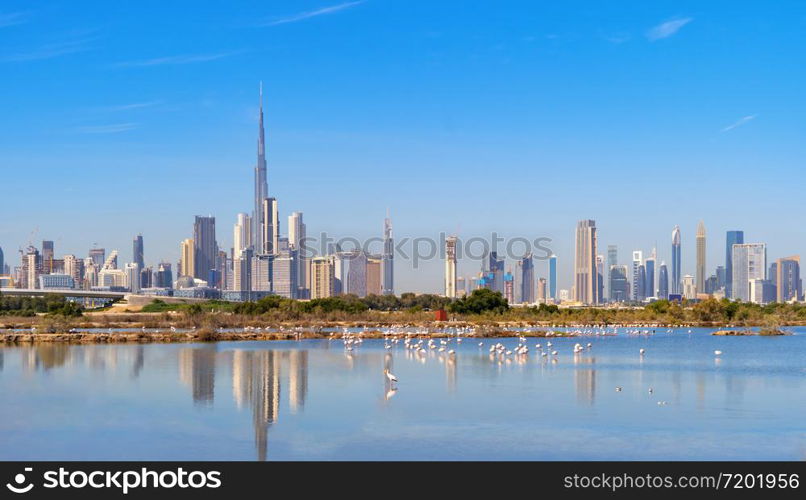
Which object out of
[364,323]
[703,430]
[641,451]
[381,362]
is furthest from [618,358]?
[364,323]

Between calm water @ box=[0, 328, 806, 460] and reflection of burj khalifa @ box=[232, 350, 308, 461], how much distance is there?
0.07 m

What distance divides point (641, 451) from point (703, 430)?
3356 mm

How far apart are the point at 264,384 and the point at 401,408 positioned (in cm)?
769

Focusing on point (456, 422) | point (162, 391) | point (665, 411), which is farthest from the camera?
point (162, 391)

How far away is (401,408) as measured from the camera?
86.1 ft

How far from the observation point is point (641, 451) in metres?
19.5

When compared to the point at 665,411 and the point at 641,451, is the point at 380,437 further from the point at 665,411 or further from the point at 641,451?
the point at 665,411

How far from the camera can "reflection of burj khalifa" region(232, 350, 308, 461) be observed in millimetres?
23812
